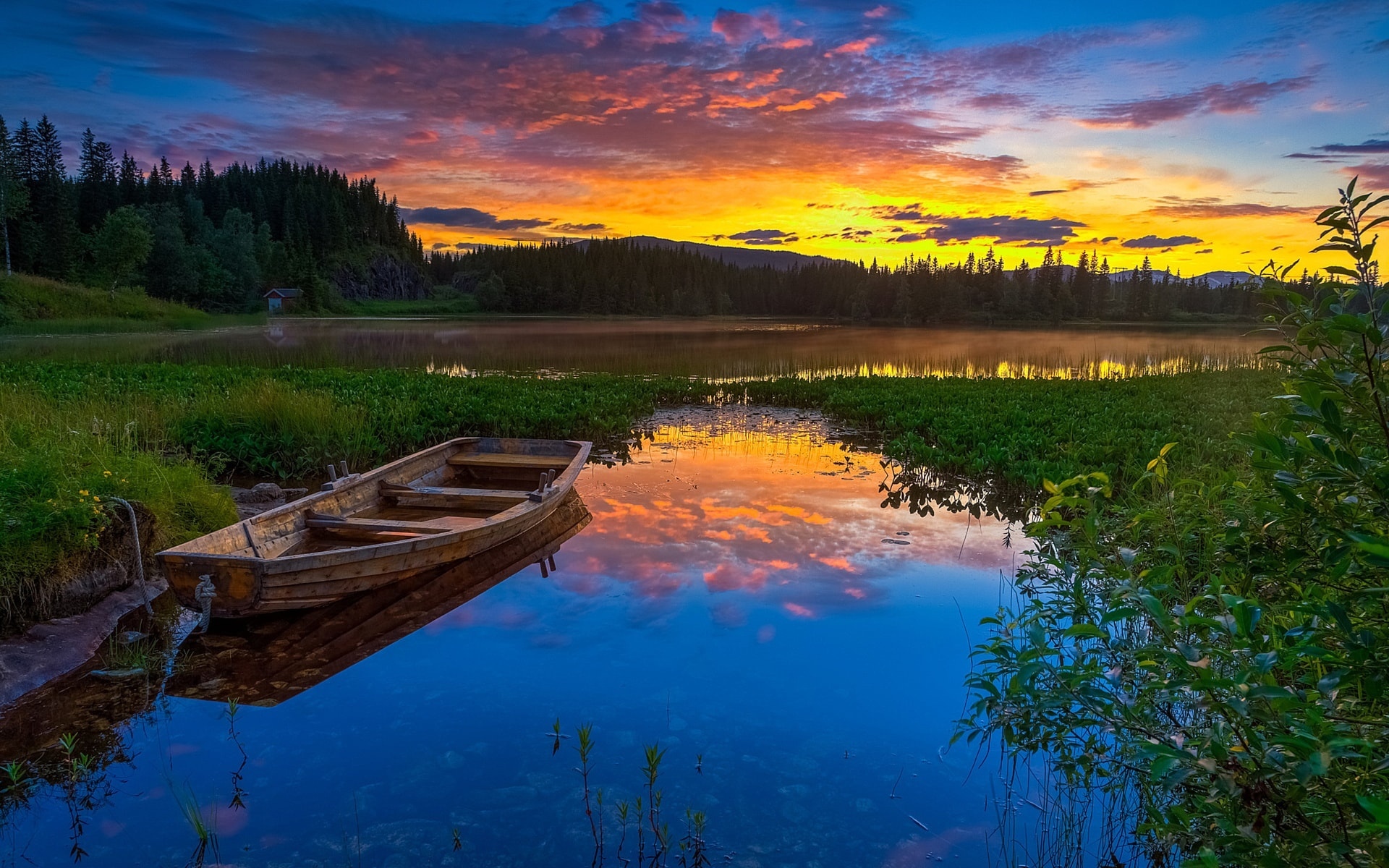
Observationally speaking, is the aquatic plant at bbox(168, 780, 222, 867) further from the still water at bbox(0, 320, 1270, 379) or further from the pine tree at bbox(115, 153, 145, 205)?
the pine tree at bbox(115, 153, 145, 205)

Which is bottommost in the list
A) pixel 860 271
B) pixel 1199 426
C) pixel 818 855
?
pixel 818 855

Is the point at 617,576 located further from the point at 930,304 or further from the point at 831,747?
the point at 930,304

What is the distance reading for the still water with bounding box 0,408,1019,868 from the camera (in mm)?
4645

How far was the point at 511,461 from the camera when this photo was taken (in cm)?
1247

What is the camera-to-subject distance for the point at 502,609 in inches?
320

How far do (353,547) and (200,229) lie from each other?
10341cm

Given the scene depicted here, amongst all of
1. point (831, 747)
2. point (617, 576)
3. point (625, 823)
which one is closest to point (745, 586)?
point (617, 576)

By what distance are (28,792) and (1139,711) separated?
6.33m

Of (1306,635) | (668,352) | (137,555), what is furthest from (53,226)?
(1306,635)

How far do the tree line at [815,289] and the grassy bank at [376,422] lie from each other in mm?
81990

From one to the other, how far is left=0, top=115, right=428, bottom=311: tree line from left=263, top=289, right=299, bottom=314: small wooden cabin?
2.13 metres

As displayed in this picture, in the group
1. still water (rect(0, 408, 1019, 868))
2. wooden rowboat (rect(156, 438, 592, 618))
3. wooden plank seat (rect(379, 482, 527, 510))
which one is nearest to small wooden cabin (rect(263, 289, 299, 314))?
wooden rowboat (rect(156, 438, 592, 618))

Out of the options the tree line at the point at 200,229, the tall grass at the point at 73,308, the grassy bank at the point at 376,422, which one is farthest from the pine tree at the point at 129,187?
the grassy bank at the point at 376,422

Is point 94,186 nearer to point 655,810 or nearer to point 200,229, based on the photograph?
point 200,229
